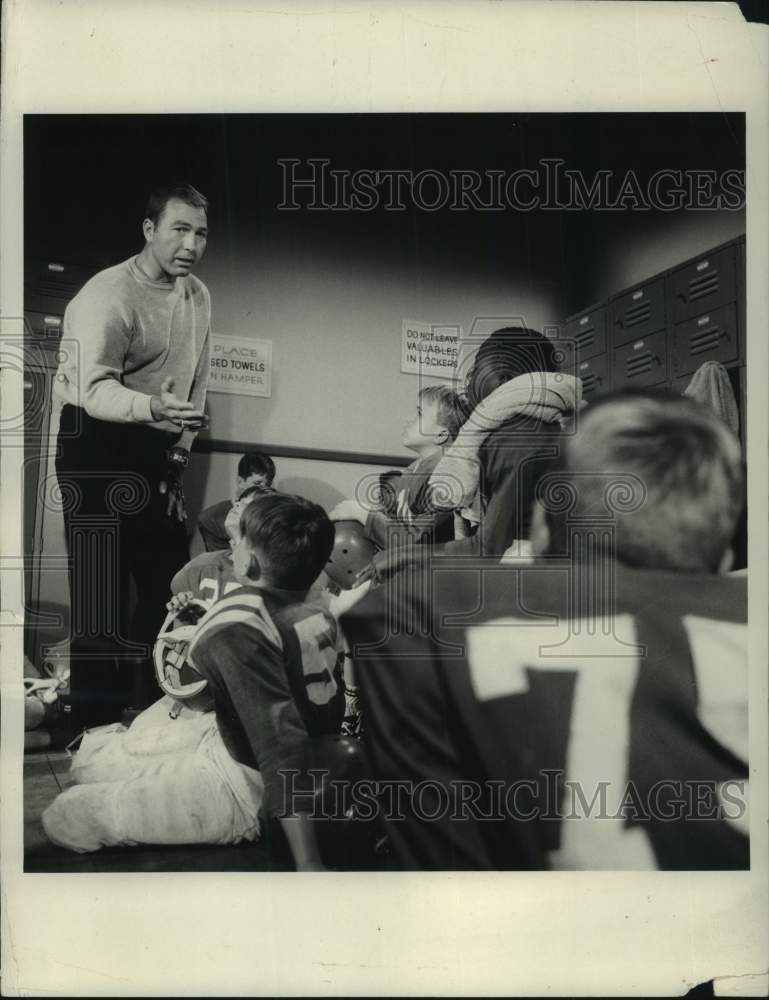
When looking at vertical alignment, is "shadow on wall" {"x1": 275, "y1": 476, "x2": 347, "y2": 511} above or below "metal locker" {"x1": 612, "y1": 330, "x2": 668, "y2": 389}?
below

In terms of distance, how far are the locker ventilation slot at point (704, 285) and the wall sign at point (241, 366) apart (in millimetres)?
1016

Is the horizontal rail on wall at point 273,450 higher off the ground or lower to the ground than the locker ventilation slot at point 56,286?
lower

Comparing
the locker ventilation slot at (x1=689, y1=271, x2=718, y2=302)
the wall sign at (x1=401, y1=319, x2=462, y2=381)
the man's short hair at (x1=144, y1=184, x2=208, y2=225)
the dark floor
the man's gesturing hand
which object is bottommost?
the dark floor

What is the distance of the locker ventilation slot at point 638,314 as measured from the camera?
2.27 metres

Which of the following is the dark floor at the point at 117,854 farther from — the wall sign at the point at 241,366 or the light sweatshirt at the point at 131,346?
the wall sign at the point at 241,366

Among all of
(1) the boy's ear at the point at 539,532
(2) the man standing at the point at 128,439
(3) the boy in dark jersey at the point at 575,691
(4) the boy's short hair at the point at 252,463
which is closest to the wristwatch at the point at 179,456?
(2) the man standing at the point at 128,439

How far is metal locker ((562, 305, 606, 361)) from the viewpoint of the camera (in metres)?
2.28

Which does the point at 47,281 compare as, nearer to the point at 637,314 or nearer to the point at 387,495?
the point at 387,495

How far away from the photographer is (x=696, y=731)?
7.36 feet

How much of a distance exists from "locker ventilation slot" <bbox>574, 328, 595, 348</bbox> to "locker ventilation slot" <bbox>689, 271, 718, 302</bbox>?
0.25 m

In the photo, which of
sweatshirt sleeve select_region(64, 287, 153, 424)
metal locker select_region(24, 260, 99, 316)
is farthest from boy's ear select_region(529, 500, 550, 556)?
metal locker select_region(24, 260, 99, 316)

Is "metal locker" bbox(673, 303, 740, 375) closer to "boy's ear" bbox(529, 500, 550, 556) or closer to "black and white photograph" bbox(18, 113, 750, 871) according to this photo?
"black and white photograph" bbox(18, 113, 750, 871)

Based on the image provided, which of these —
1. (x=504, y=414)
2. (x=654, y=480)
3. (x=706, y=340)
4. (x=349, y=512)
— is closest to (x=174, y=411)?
(x=349, y=512)

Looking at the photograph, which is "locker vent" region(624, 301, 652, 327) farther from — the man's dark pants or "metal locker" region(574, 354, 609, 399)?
the man's dark pants
